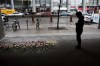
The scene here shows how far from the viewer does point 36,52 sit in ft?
28.5

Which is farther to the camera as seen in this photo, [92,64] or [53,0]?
[53,0]

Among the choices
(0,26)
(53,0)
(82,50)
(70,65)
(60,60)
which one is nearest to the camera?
(70,65)

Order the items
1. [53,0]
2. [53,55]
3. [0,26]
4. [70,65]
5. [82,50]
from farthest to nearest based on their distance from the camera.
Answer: [53,0] → [0,26] → [82,50] → [53,55] → [70,65]

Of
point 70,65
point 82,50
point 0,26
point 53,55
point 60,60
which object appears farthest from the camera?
point 0,26

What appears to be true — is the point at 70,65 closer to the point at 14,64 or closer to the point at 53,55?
the point at 53,55

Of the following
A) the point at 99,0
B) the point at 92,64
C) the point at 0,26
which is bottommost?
the point at 92,64

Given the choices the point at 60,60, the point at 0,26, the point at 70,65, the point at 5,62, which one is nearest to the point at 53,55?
the point at 60,60

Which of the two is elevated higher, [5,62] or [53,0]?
[53,0]

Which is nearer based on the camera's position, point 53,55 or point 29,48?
point 53,55

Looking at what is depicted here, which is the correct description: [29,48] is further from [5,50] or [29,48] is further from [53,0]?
[53,0]

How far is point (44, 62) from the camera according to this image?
7.15m

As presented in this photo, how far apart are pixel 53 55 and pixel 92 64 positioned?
78.4 inches

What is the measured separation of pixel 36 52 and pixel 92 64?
2.98m

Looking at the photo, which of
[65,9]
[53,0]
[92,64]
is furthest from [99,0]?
[92,64]
